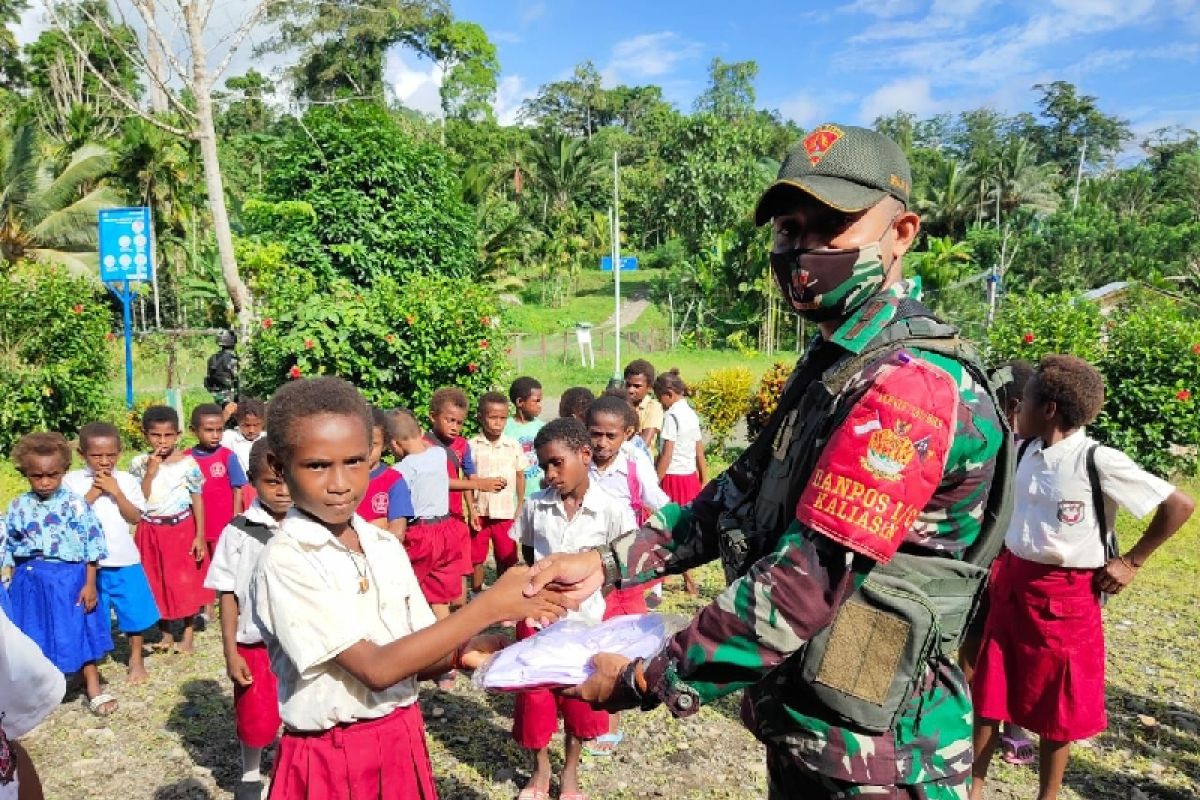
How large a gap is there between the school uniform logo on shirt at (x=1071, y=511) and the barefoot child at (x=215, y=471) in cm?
520

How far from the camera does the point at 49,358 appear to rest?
35.9ft

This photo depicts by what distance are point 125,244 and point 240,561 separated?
8.73 metres

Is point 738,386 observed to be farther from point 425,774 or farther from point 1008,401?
point 425,774

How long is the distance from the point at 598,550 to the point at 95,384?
36.5 ft

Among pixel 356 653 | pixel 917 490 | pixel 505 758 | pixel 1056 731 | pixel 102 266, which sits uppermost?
pixel 102 266

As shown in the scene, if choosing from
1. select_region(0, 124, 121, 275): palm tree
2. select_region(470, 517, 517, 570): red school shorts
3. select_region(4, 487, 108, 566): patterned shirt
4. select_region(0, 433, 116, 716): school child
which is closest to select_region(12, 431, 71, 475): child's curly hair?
select_region(0, 433, 116, 716): school child

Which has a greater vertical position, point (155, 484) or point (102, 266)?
point (102, 266)

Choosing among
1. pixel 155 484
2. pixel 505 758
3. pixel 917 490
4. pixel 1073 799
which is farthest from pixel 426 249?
pixel 917 490

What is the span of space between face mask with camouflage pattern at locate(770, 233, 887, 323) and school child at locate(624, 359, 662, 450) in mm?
5233

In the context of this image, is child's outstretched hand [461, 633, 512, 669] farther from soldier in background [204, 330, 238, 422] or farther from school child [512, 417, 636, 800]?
soldier in background [204, 330, 238, 422]

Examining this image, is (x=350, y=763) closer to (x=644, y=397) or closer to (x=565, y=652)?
(x=565, y=652)

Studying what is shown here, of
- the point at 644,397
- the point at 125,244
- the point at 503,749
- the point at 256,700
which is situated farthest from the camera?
the point at 125,244

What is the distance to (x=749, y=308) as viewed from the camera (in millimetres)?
25719

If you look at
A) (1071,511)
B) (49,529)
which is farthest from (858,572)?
(49,529)
